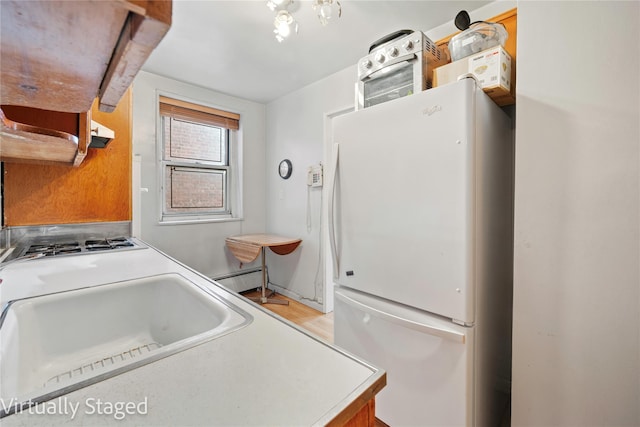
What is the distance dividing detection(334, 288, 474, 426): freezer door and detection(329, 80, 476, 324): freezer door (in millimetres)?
75

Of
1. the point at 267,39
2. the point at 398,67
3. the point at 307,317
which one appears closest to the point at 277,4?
the point at 267,39

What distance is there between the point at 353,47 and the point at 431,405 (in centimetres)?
250

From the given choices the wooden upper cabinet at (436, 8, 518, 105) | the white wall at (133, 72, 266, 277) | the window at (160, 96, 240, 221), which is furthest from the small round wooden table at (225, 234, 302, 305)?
the wooden upper cabinet at (436, 8, 518, 105)

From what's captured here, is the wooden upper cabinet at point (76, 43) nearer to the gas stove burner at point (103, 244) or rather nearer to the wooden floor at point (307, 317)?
the gas stove burner at point (103, 244)

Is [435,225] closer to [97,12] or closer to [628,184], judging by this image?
[628,184]

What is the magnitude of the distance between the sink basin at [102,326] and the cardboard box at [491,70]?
1522 mm

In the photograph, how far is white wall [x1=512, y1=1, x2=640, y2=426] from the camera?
37.9 inches

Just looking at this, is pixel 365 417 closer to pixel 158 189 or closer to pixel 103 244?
pixel 103 244

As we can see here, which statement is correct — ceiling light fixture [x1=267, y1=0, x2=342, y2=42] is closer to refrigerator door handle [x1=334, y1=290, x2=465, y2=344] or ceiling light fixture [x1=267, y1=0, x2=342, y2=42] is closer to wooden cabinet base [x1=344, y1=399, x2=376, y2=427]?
refrigerator door handle [x1=334, y1=290, x2=465, y2=344]

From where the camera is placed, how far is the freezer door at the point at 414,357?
1192mm

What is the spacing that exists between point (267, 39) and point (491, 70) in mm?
1640

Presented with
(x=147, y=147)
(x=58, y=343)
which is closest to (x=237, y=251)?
(x=147, y=147)

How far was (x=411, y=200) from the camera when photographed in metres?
1.32

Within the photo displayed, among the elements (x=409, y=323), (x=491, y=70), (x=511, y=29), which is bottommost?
(x=409, y=323)
